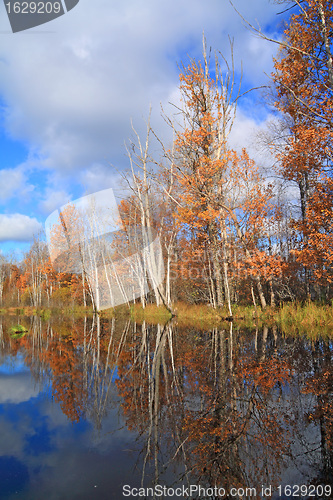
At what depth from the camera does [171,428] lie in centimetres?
285

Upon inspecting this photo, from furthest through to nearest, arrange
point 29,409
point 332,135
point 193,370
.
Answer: point 332,135
point 193,370
point 29,409

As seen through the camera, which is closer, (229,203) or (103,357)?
(103,357)

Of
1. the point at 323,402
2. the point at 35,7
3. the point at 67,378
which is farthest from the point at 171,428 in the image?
the point at 35,7

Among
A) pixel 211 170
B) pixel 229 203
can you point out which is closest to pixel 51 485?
pixel 211 170

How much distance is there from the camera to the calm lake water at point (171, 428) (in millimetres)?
2043

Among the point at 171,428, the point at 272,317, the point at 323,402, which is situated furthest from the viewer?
the point at 272,317

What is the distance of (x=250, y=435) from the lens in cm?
265

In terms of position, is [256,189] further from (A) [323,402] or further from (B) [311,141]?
(A) [323,402]

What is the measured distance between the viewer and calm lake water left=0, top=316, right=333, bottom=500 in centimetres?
204

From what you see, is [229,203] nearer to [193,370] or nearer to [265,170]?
[265,170]

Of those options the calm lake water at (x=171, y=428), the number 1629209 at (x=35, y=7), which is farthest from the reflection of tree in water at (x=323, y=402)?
the number 1629209 at (x=35, y=7)

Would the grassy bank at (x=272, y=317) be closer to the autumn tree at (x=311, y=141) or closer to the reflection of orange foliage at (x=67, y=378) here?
the autumn tree at (x=311, y=141)

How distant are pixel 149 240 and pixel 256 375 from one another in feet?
38.9

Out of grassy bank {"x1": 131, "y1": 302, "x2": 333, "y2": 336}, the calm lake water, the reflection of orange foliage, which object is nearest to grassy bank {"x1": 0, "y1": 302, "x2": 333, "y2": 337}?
grassy bank {"x1": 131, "y1": 302, "x2": 333, "y2": 336}
